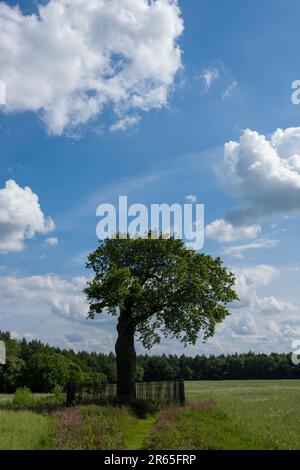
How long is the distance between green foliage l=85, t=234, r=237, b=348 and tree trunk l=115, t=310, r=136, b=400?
483 mm

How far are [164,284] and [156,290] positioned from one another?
76 cm

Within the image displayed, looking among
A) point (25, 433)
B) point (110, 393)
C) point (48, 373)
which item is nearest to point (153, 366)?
point (48, 373)

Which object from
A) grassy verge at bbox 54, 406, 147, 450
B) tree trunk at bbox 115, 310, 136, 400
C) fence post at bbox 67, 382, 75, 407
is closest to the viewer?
grassy verge at bbox 54, 406, 147, 450

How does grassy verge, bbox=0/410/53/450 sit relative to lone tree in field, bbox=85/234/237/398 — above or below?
below

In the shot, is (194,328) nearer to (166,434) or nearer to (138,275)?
(138,275)

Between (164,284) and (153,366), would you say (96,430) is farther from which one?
(153,366)

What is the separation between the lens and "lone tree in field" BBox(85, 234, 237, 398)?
37.3m

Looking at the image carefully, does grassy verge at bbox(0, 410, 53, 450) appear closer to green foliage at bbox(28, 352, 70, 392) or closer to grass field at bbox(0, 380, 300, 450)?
grass field at bbox(0, 380, 300, 450)

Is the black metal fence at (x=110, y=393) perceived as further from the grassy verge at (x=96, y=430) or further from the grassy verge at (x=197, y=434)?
the grassy verge at (x=197, y=434)

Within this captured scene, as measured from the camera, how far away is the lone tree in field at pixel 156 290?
1470 inches

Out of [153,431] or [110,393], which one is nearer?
[153,431]

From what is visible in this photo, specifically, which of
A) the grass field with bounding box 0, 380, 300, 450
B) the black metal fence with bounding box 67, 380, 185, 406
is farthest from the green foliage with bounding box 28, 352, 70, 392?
the grass field with bounding box 0, 380, 300, 450

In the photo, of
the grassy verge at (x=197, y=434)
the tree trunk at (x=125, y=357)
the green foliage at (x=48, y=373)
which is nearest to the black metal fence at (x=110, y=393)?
the tree trunk at (x=125, y=357)

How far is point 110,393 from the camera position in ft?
125
